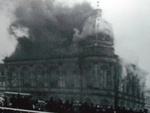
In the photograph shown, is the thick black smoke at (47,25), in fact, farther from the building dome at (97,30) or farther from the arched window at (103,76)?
the arched window at (103,76)

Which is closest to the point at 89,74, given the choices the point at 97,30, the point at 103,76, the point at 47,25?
the point at 103,76

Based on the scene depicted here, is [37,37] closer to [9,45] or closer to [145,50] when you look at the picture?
[9,45]

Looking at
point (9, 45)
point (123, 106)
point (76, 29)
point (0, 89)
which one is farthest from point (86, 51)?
point (0, 89)

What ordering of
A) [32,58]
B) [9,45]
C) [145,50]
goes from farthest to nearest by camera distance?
[9,45]
[32,58]
[145,50]

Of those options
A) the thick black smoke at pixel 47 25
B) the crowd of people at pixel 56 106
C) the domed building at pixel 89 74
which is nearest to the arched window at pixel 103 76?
the domed building at pixel 89 74

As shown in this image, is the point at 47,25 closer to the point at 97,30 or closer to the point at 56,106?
the point at 97,30
